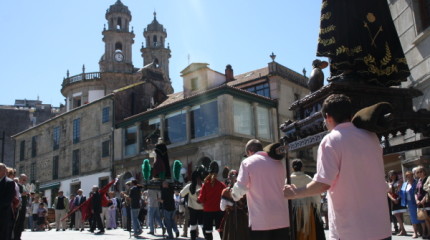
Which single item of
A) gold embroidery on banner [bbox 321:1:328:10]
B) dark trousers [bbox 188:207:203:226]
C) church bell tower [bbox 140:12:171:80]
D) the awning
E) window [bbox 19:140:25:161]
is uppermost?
church bell tower [bbox 140:12:171:80]

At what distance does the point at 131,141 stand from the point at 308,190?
105 ft

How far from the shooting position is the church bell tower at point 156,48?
72.4 metres

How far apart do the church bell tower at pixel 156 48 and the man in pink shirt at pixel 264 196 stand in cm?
6739

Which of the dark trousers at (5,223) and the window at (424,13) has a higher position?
the window at (424,13)

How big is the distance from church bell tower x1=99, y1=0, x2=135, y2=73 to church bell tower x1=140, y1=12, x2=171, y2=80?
37.5 ft

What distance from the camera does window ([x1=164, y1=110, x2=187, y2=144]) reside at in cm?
3065

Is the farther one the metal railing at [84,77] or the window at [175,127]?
the metal railing at [84,77]

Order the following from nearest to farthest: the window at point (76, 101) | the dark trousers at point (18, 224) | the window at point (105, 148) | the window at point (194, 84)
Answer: the dark trousers at point (18, 224)
the window at point (194, 84)
the window at point (105, 148)
the window at point (76, 101)

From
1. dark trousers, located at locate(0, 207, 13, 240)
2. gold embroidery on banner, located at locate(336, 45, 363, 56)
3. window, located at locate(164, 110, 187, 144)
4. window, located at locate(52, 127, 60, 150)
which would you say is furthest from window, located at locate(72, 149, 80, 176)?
gold embroidery on banner, located at locate(336, 45, 363, 56)

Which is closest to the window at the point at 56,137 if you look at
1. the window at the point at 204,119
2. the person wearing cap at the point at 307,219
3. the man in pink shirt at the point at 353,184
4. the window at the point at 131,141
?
the window at the point at 131,141

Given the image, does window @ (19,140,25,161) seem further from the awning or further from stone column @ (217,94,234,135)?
stone column @ (217,94,234,135)

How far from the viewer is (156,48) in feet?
240

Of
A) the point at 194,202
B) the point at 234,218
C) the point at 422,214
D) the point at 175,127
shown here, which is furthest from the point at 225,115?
the point at 234,218

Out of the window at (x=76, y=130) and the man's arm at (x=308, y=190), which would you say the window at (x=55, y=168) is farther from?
the man's arm at (x=308, y=190)
